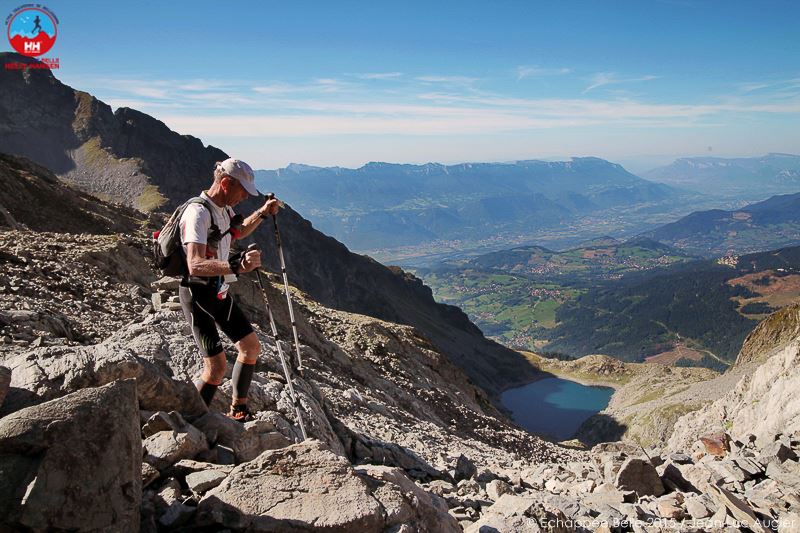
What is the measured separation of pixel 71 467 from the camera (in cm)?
438

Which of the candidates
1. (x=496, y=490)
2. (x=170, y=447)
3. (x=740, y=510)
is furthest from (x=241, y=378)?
(x=740, y=510)

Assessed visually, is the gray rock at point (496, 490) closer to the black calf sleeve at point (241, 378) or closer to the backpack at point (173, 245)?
the black calf sleeve at point (241, 378)

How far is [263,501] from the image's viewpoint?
5.38 m

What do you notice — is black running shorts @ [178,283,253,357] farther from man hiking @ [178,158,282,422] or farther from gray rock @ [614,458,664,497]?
gray rock @ [614,458,664,497]

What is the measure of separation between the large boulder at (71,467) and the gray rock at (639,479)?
10.1m

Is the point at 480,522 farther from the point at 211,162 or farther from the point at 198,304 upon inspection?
the point at 211,162

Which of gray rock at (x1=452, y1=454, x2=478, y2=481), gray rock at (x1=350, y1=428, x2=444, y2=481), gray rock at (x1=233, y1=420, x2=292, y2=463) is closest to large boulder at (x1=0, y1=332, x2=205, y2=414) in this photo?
gray rock at (x1=233, y1=420, x2=292, y2=463)

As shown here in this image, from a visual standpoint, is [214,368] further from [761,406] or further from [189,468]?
[761,406]

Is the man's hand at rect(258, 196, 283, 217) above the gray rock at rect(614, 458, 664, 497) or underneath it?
above

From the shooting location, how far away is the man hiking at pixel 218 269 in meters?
7.06

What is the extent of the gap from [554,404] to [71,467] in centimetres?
12211

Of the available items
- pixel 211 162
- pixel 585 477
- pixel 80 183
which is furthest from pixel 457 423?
pixel 211 162

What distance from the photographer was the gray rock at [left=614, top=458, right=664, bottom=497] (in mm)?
11336

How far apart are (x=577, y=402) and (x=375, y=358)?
93809 millimetres
